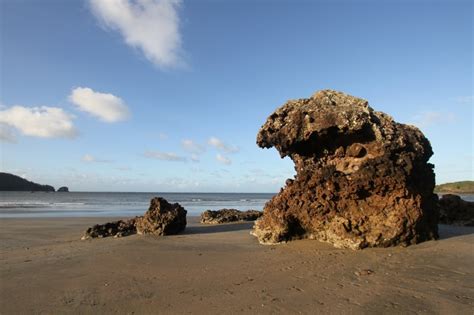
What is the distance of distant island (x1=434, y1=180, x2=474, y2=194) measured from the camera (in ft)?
300

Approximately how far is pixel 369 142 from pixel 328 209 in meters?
2.01

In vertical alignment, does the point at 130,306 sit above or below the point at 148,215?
below

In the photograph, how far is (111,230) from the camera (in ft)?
39.3

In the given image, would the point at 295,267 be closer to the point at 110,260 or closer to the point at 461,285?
the point at 461,285

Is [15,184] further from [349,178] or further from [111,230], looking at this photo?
[349,178]

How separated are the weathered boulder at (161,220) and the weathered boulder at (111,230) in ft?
0.95

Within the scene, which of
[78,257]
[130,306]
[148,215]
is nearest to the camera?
[130,306]

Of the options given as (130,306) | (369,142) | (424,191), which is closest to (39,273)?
(130,306)

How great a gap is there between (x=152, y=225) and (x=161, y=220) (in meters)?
0.32

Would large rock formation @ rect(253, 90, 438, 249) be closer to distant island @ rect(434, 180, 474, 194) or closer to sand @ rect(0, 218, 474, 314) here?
sand @ rect(0, 218, 474, 314)

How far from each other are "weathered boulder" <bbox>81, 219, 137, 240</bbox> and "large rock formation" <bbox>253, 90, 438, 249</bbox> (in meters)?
4.64

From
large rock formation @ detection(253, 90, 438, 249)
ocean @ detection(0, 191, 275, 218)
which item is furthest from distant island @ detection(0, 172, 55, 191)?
large rock formation @ detection(253, 90, 438, 249)

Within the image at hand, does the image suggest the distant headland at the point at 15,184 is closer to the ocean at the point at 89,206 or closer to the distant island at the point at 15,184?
the distant island at the point at 15,184

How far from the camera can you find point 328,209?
937cm
